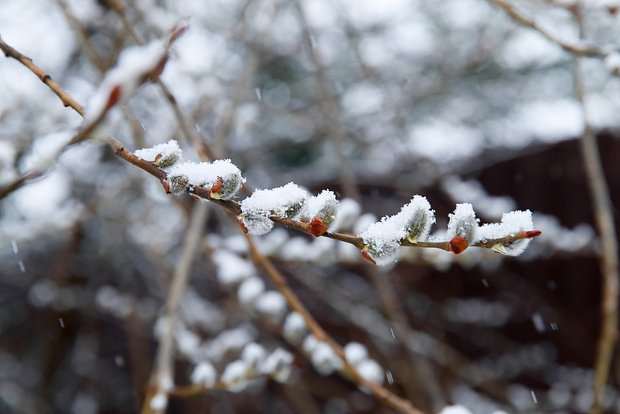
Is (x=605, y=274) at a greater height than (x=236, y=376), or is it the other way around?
(x=605, y=274)

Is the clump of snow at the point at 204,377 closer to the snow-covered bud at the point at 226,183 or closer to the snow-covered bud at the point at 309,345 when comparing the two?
the snow-covered bud at the point at 309,345

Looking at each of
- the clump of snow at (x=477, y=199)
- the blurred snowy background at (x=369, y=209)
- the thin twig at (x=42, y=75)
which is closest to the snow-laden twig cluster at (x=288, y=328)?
the thin twig at (x=42, y=75)

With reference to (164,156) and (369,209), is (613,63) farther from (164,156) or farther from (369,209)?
(369,209)

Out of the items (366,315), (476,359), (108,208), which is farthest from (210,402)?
(476,359)

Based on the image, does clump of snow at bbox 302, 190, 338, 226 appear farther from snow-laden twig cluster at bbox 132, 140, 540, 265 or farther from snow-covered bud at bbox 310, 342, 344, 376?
snow-covered bud at bbox 310, 342, 344, 376

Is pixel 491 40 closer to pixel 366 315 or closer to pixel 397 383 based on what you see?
pixel 366 315

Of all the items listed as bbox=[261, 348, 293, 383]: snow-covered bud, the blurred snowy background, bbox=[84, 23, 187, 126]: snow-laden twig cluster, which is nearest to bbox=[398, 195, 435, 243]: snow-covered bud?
bbox=[84, 23, 187, 126]: snow-laden twig cluster

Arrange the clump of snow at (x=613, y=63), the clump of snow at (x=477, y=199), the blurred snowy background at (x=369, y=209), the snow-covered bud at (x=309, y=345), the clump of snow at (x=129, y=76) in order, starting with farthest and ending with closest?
the blurred snowy background at (x=369, y=209), the clump of snow at (x=477, y=199), the snow-covered bud at (x=309, y=345), the clump of snow at (x=613, y=63), the clump of snow at (x=129, y=76)

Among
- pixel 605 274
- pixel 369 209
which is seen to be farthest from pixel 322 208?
pixel 369 209
